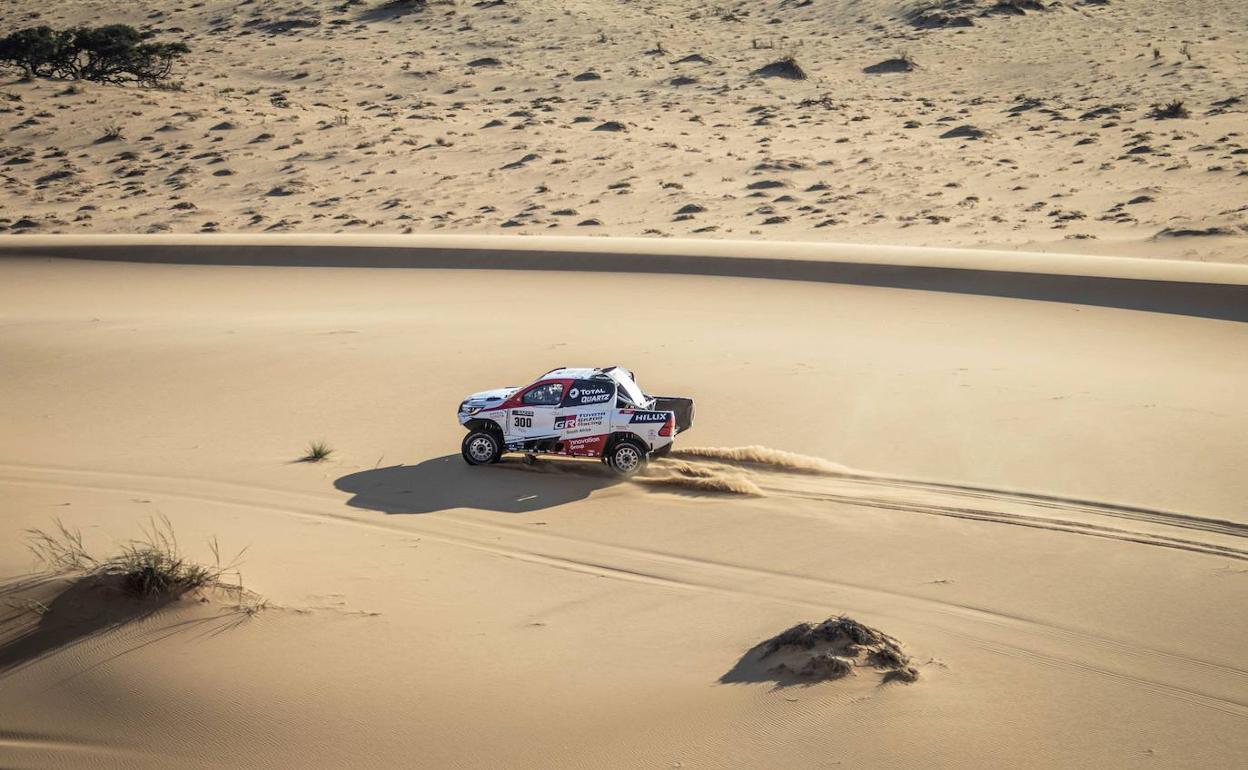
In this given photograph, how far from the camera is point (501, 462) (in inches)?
629

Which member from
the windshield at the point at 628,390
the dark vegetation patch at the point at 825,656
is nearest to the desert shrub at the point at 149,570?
the dark vegetation patch at the point at 825,656

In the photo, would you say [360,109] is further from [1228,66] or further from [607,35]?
[1228,66]

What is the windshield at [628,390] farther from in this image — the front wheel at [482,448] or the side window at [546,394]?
the front wheel at [482,448]

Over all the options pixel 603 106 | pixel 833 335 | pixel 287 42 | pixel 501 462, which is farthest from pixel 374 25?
pixel 501 462

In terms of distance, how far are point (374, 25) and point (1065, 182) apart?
4652 centimetres

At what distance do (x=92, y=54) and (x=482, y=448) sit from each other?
54.6 m

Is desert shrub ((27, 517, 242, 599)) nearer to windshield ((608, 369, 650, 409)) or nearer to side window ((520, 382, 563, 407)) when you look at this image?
side window ((520, 382, 563, 407))

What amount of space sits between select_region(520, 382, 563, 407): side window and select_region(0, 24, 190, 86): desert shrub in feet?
172

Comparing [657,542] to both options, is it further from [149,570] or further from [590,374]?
[149,570]

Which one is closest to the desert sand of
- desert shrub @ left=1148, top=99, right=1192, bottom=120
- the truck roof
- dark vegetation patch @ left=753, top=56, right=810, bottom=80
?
desert shrub @ left=1148, top=99, right=1192, bottom=120

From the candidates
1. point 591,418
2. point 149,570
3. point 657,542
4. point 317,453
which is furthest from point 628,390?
point 149,570

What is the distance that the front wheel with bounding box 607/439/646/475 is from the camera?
15109 millimetres

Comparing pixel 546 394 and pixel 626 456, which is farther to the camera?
pixel 546 394

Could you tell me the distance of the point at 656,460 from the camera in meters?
15.8
